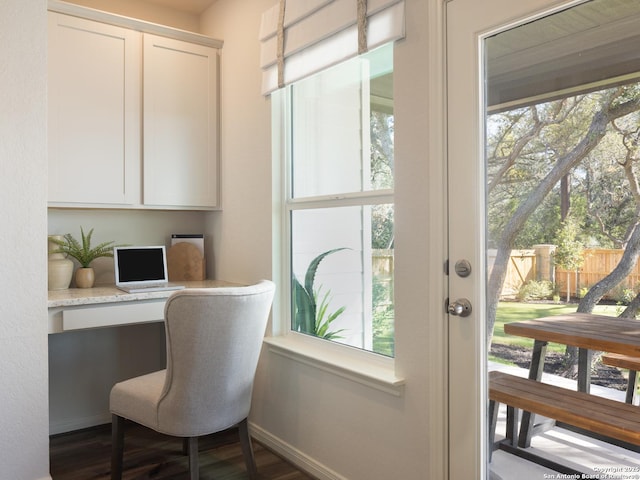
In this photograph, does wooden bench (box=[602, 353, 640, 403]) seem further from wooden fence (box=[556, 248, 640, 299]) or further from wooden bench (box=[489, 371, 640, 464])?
wooden fence (box=[556, 248, 640, 299])

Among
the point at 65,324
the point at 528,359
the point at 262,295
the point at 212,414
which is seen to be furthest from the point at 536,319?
the point at 65,324

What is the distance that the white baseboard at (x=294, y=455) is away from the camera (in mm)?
2332

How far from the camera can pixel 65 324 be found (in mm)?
2447

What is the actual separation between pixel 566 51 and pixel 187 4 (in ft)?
8.46

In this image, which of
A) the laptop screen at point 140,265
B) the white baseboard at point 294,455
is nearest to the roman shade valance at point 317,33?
the laptop screen at point 140,265

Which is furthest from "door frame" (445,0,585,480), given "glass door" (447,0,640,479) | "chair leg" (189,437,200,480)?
"chair leg" (189,437,200,480)

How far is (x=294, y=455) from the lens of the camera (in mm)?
A: 2521

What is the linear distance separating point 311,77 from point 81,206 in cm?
141

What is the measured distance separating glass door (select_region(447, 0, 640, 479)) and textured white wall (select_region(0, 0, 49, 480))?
5.72ft

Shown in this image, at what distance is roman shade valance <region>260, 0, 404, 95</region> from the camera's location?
1.98m

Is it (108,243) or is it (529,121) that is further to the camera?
(108,243)

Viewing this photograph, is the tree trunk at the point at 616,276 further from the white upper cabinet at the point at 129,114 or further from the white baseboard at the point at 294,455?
the white upper cabinet at the point at 129,114

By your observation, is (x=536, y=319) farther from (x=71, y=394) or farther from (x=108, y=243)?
(x=71, y=394)

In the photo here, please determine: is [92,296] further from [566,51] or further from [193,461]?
[566,51]
